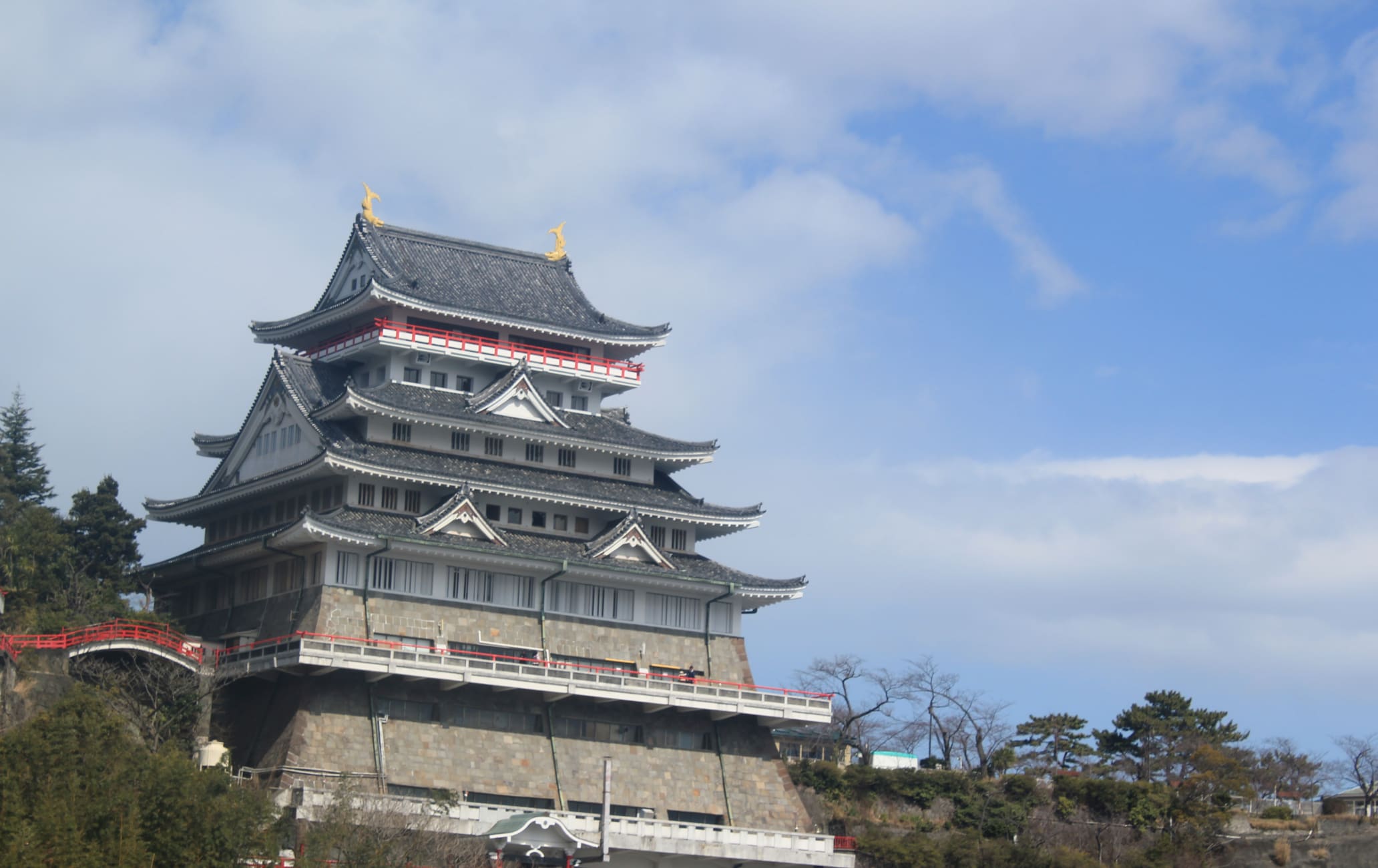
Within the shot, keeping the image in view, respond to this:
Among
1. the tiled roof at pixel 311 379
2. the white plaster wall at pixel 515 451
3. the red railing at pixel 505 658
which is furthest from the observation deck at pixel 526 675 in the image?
the tiled roof at pixel 311 379

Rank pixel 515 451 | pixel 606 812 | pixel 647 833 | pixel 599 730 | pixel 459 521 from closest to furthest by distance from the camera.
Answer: pixel 606 812 < pixel 647 833 < pixel 459 521 < pixel 599 730 < pixel 515 451

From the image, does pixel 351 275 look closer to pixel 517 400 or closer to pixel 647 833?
pixel 517 400

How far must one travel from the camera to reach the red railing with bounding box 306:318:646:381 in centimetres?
7538

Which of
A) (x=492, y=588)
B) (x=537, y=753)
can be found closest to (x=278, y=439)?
(x=492, y=588)

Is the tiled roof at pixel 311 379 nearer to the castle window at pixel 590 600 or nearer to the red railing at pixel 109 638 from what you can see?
the red railing at pixel 109 638

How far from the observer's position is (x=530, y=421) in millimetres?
75125

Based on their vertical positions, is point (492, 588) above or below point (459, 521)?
below

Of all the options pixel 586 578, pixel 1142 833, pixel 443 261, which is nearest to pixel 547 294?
pixel 443 261

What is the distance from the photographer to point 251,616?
71125mm

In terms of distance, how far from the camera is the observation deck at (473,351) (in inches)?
2960

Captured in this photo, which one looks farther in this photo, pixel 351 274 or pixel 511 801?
pixel 351 274

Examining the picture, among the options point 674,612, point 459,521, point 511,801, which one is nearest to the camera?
point 511,801

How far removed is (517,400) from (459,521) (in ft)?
24.7

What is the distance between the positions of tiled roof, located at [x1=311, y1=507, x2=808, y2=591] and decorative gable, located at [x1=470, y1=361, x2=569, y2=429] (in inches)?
200
